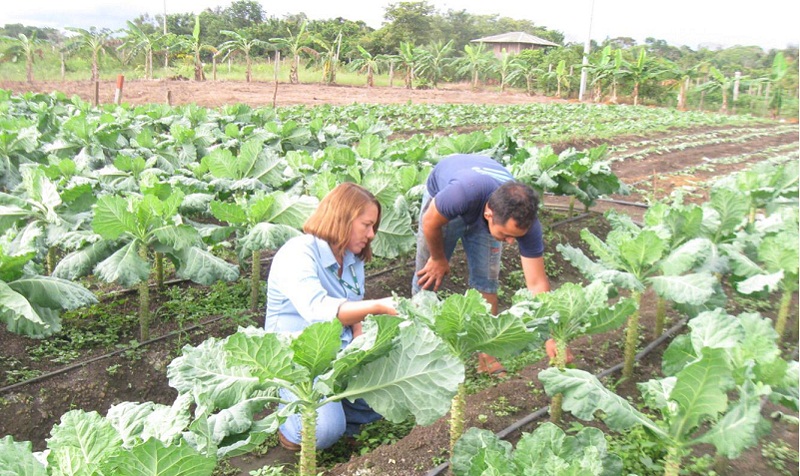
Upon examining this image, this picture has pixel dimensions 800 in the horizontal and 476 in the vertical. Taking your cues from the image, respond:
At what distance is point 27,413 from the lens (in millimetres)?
3727

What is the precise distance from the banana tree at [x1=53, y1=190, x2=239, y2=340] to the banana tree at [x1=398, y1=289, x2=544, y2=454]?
1784mm

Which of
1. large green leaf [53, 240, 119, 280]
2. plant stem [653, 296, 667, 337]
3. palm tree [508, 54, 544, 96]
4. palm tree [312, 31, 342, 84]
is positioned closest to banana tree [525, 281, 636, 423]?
plant stem [653, 296, 667, 337]

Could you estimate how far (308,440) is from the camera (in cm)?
258

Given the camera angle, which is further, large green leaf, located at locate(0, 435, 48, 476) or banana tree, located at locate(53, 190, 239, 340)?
banana tree, located at locate(53, 190, 239, 340)

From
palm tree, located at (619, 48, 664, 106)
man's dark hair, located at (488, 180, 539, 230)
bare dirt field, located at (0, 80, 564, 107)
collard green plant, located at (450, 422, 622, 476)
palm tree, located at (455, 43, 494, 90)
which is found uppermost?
palm tree, located at (455, 43, 494, 90)

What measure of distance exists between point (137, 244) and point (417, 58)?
27.3 m

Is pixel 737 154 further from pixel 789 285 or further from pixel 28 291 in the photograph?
pixel 28 291

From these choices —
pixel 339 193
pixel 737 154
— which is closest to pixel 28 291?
pixel 339 193

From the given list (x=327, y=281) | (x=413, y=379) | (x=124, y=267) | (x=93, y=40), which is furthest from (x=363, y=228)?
(x=93, y=40)

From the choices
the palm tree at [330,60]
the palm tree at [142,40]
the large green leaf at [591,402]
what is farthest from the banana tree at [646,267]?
the palm tree at [330,60]

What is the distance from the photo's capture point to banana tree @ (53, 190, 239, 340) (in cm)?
385

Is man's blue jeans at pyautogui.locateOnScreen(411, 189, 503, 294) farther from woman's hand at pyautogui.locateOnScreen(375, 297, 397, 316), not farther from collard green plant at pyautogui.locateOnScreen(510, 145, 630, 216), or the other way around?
collard green plant at pyautogui.locateOnScreen(510, 145, 630, 216)

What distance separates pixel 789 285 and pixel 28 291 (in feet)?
13.9

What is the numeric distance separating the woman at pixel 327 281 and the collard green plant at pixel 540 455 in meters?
0.78
